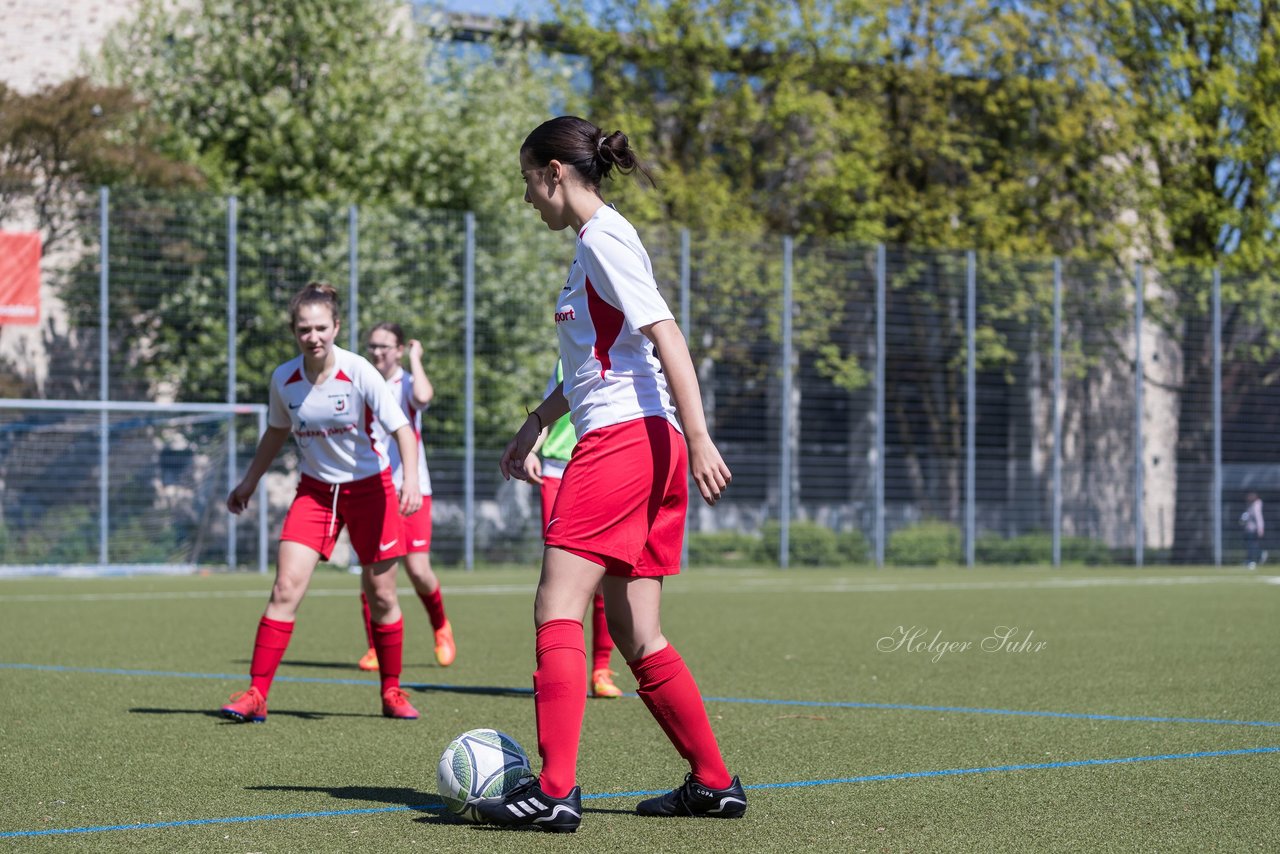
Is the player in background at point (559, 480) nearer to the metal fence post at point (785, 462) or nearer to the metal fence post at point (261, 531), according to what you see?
the metal fence post at point (261, 531)

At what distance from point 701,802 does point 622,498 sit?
90 centimetres

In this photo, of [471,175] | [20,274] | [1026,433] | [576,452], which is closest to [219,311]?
[20,274]

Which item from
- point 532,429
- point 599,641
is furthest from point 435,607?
point 532,429

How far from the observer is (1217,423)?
26562mm

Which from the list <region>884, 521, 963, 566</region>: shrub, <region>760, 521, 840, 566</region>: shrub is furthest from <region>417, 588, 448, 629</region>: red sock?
<region>884, 521, 963, 566</region>: shrub

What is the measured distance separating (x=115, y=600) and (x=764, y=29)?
771 inches

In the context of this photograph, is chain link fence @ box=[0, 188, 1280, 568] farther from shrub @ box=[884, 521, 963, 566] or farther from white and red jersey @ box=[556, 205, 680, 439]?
white and red jersey @ box=[556, 205, 680, 439]

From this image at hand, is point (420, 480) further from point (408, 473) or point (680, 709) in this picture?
point (680, 709)

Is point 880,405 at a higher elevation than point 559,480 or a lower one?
higher

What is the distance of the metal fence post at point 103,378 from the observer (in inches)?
787

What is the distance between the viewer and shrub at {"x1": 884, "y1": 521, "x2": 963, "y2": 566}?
2442 centimetres

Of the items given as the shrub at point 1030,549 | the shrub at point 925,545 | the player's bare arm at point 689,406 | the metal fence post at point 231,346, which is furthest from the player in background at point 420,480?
the shrub at point 1030,549

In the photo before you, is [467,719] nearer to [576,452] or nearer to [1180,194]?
[576,452]

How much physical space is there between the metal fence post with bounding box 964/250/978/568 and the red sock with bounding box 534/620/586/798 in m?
20.8
